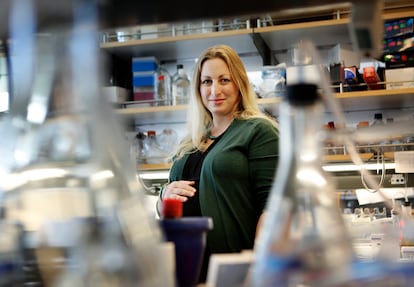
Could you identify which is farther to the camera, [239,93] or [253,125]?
[239,93]

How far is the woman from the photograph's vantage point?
145cm

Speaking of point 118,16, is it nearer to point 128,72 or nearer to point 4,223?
point 4,223

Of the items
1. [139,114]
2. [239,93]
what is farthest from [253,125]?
[139,114]

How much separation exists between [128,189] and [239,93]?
1.30 meters

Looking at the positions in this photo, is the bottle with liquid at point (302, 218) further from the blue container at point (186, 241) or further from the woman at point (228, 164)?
the woman at point (228, 164)

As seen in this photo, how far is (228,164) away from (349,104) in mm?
1346

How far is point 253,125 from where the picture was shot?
1.55 m

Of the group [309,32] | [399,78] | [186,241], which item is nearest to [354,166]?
[399,78]

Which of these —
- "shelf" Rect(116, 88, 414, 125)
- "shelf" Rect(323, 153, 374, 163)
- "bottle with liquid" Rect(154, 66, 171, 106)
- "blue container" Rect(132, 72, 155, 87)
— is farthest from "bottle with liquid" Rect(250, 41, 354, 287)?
"blue container" Rect(132, 72, 155, 87)

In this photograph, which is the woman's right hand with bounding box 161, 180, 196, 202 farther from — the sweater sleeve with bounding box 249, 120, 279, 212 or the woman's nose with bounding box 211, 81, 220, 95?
the woman's nose with bounding box 211, 81, 220, 95

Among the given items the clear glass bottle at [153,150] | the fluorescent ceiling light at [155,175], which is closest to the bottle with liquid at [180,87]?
the clear glass bottle at [153,150]

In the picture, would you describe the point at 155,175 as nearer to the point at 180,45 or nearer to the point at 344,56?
the point at 180,45

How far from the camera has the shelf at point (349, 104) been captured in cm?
245

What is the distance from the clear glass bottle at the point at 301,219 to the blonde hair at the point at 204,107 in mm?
1167
